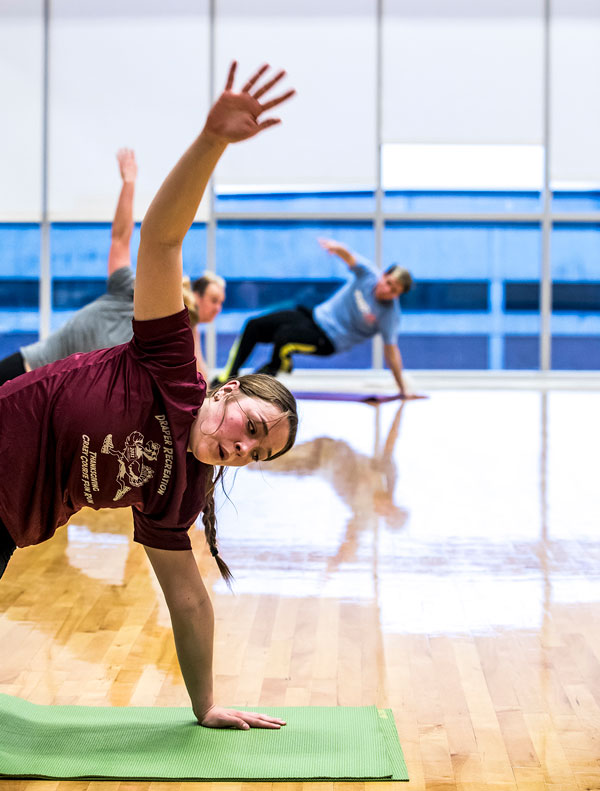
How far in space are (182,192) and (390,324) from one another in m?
5.43

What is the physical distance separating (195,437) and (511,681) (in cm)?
86

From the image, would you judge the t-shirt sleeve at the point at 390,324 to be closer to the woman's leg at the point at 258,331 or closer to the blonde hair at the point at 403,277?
the blonde hair at the point at 403,277

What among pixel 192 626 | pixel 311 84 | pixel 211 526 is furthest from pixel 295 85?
pixel 192 626

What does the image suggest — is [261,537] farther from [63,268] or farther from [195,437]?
[63,268]

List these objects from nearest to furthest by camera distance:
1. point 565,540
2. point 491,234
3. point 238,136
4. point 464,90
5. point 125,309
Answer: point 238,136
point 565,540
point 125,309
point 464,90
point 491,234

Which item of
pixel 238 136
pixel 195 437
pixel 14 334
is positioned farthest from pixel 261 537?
pixel 14 334

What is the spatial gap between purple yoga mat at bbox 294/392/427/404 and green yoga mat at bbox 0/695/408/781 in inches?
200

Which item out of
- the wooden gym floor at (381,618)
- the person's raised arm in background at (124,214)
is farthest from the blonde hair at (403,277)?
the person's raised arm in background at (124,214)

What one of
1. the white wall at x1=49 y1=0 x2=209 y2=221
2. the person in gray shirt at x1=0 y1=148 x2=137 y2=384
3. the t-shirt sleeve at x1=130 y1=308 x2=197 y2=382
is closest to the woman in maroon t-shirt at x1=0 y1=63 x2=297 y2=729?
the t-shirt sleeve at x1=130 y1=308 x2=197 y2=382

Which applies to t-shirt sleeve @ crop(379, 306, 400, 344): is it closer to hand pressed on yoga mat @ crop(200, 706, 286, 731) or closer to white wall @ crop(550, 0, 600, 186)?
white wall @ crop(550, 0, 600, 186)

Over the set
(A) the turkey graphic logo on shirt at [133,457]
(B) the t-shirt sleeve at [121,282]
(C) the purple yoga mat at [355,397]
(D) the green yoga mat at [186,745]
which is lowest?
(D) the green yoga mat at [186,745]

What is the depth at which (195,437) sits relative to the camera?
1396mm

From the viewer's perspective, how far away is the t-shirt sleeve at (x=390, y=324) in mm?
6648

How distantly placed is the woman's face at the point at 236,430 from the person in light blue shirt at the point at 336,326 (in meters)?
5.17
